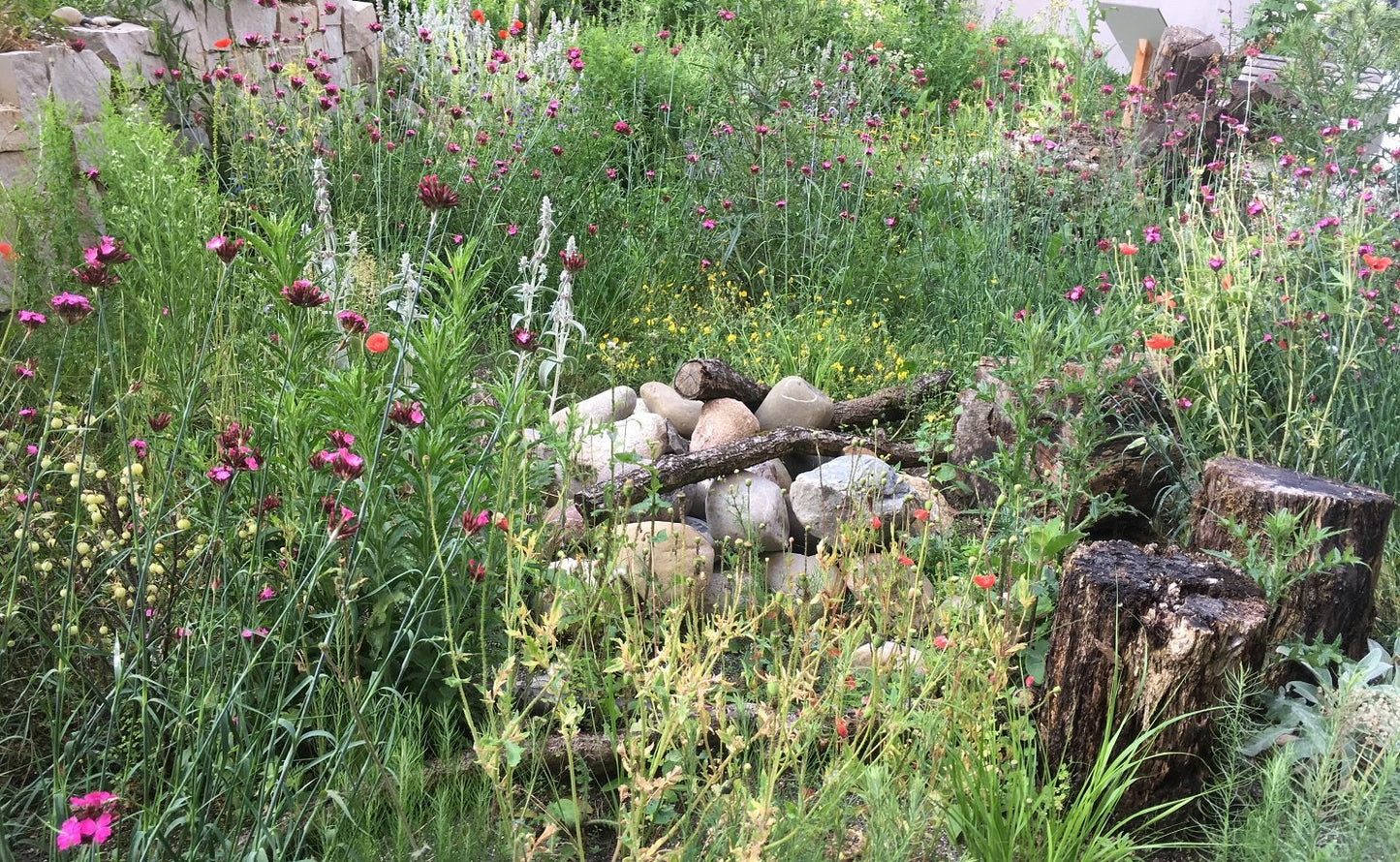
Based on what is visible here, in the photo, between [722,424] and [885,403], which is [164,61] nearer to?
[722,424]

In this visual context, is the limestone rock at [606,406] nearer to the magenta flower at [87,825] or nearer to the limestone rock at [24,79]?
the limestone rock at [24,79]

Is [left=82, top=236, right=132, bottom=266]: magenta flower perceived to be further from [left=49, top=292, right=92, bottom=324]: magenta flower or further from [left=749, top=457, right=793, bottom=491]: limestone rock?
[left=749, top=457, right=793, bottom=491]: limestone rock

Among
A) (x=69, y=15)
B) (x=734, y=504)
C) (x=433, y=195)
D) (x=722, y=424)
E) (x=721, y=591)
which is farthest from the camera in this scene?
(x=69, y=15)

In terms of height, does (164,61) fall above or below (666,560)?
above

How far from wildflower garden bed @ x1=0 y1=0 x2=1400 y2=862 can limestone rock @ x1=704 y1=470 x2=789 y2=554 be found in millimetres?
38

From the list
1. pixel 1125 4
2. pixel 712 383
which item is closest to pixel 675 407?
pixel 712 383

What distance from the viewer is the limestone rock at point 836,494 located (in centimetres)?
382

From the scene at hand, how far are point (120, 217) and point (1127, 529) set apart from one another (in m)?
3.67

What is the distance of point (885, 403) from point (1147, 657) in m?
2.37

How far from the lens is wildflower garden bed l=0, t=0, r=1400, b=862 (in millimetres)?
2146

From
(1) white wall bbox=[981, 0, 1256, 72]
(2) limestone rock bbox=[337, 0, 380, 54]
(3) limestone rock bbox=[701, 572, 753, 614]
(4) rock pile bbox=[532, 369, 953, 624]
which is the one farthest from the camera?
(1) white wall bbox=[981, 0, 1256, 72]

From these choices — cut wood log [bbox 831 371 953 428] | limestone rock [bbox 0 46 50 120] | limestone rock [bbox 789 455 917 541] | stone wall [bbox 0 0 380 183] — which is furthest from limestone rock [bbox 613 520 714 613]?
limestone rock [bbox 0 46 50 120]

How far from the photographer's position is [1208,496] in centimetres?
331

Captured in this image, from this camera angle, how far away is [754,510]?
3.96 m
